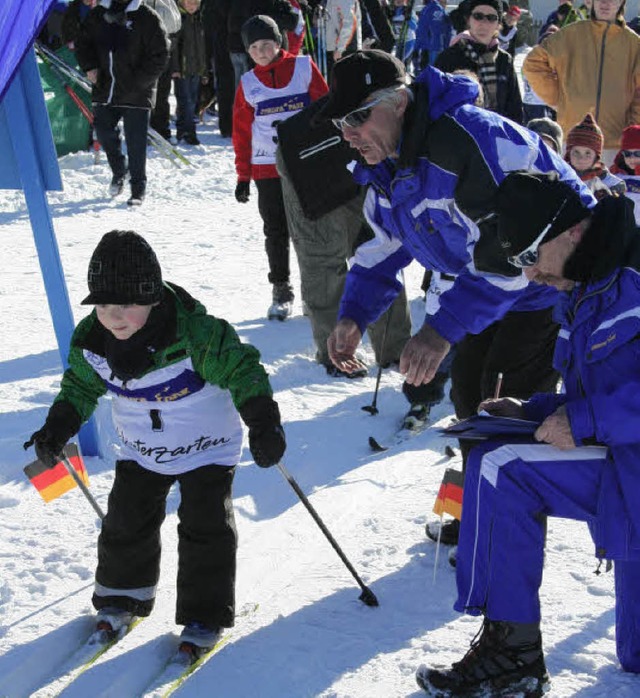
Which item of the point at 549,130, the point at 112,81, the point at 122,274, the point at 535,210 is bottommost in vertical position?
the point at 549,130

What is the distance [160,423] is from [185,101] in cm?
1037

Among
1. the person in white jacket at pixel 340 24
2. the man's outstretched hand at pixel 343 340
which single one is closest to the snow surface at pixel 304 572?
the man's outstretched hand at pixel 343 340

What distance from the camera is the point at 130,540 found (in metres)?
3.48

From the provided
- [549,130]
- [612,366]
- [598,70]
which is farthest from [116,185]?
[612,366]

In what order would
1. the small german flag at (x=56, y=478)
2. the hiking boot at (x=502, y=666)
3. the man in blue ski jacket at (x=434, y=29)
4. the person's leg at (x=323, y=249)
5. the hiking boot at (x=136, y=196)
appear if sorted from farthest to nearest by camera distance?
1. the man in blue ski jacket at (x=434, y=29)
2. the hiking boot at (x=136, y=196)
3. the person's leg at (x=323, y=249)
4. the small german flag at (x=56, y=478)
5. the hiking boot at (x=502, y=666)

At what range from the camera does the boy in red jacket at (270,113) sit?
6.59m

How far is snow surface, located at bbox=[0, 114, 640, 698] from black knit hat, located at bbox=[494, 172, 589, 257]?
1.40 meters

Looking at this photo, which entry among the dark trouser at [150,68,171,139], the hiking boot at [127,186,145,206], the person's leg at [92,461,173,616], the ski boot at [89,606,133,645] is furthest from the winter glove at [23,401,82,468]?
the dark trouser at [150,68,171,139]

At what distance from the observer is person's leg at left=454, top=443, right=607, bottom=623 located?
2.78 meters

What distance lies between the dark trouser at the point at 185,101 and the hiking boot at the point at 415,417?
28.3 ft

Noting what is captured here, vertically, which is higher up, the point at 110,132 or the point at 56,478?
the point at 110,132

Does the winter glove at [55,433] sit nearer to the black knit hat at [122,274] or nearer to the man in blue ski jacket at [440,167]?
the black knit hat at [122,274]

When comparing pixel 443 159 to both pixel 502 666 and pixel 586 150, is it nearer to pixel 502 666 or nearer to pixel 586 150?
pixel 502 666

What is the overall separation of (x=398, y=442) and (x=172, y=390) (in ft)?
7.20
